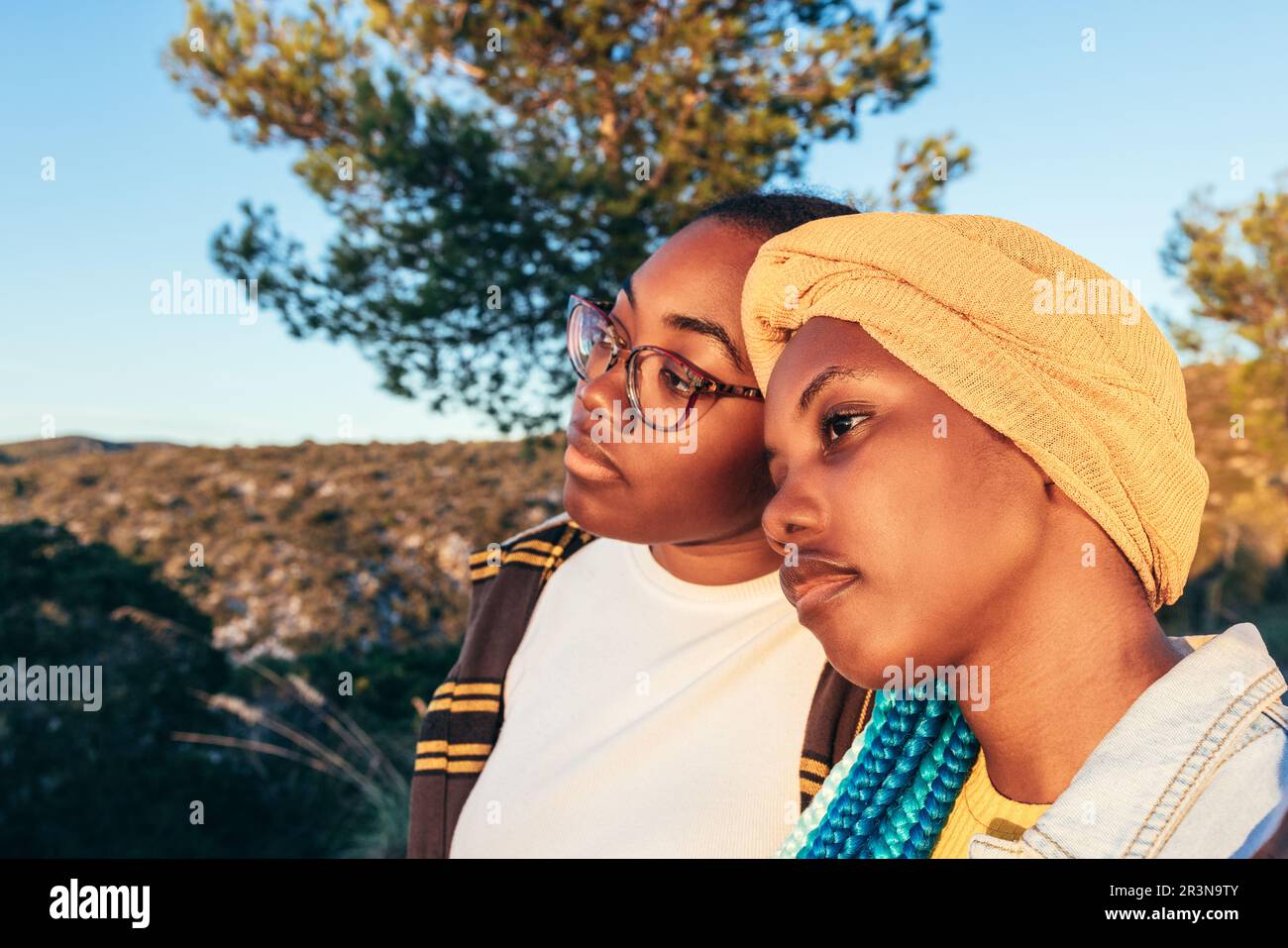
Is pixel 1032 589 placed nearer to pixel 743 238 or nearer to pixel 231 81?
pixel 743 238

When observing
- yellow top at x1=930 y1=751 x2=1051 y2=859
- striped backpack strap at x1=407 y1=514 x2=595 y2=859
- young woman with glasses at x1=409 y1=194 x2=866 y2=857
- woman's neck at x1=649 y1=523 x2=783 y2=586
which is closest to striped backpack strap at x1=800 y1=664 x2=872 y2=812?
young woman with glasses at x1=409 y1=194 x2=866 y2=857

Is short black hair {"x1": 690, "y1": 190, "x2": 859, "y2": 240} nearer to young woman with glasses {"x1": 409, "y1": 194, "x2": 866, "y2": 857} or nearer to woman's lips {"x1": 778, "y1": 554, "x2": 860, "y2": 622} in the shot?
young woman with glasses {"x1": 409, "y1": 194, "x2": 866, "y2": 857}

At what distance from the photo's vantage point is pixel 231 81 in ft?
31.5

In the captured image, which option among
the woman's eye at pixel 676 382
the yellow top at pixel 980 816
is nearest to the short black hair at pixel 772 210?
the woman's eye at pixel 676 382

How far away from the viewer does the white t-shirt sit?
171 cm

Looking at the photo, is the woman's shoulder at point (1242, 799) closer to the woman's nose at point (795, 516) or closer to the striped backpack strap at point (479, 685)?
the woman's nose at point (795, 516)

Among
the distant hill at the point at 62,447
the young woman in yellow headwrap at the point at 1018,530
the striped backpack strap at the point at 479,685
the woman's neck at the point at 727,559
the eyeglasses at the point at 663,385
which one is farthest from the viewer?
the distant hill at the point at 62,447

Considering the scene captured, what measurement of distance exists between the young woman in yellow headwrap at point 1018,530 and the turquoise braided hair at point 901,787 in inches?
1.0

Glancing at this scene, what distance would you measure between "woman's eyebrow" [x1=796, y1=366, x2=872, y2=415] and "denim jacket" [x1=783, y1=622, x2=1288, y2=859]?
1.75ft

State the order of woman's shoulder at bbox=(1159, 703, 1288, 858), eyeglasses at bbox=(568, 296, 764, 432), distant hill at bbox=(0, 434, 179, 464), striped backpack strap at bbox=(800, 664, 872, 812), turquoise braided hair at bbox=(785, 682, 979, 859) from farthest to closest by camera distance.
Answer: distant hill at bbox=(0, 434, 179, 464)
eyeglasses at bbox=(568, 296, 764, 432)
striped backpack strap at bbox=(800, 664, 872, 812)
turquoise braided hair at bbox=(785, 682, 979, 859)
woman's shoulder at bbox=(1159, 703, 1288, 858)

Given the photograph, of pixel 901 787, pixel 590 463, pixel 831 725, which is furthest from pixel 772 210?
pixel 901 787

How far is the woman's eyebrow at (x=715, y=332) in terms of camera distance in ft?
6.15
